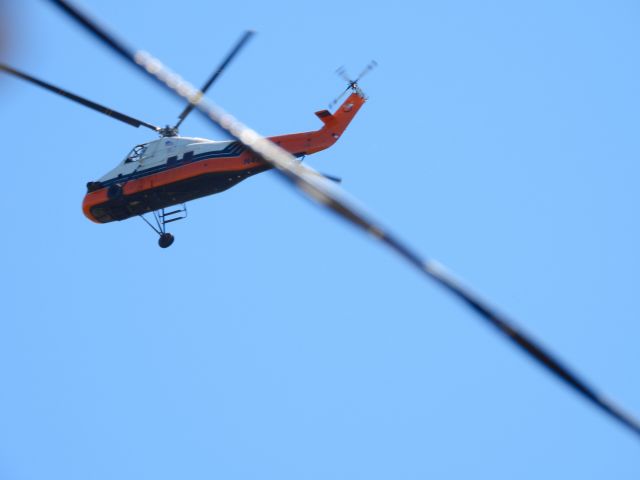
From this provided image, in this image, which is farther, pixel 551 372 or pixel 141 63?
pixel 141 63

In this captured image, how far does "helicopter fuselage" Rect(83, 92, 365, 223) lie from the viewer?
35625mm

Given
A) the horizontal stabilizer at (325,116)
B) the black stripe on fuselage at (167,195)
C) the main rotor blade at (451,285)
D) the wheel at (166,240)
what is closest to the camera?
the main rotor blade at (451,285)

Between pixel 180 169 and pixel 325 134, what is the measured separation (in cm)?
601

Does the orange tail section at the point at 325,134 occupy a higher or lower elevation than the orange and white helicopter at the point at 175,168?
higher

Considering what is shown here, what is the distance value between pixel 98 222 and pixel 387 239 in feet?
121

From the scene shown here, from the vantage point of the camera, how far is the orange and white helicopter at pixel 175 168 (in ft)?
117

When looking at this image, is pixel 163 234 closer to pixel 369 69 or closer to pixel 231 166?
pixel 231 166

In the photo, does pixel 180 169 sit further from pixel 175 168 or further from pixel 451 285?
pixel 451 285

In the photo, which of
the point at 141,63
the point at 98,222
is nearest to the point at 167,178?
the point at 98,222

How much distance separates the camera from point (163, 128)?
38594mm

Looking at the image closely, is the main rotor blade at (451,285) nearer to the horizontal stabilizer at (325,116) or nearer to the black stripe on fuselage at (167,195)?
the black stripe on fuselage at (167,195)

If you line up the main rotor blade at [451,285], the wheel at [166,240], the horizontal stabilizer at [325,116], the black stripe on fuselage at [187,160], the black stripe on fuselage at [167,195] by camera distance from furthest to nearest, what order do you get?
the wheel at [166,240]
the horizontal stabilizer at [325,116]
the black stripe on fuselage at [167,195]
the black stripe on fuselage at [187,160]
the main rotor blade at [451,285]

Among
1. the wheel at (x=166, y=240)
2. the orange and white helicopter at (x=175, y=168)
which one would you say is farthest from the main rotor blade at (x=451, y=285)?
the wheel at (x=166, y=240)

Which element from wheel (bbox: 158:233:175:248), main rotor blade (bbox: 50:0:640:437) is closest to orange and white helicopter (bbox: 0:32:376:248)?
wheel (bbox: 158:233:175:248)
